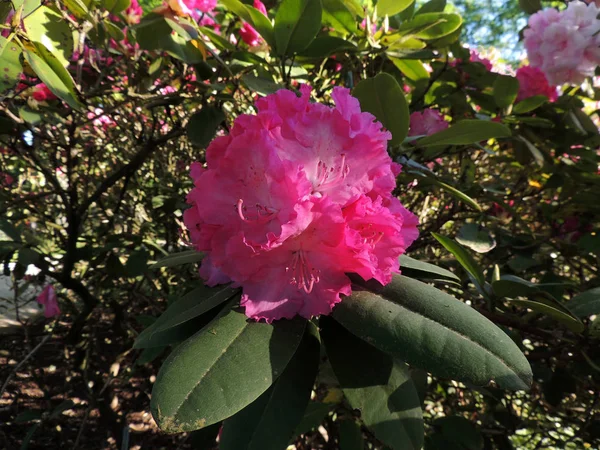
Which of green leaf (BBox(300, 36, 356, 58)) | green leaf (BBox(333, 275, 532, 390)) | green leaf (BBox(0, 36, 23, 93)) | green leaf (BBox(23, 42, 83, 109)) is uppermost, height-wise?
green leaf (BBox(300, 36, 356, 58))

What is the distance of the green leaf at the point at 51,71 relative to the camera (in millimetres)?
730

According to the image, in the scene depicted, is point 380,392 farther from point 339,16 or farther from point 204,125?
point 339,16

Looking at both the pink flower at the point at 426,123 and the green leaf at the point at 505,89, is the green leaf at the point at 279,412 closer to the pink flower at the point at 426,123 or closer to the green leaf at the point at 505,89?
the pink flower at the point at 426,123

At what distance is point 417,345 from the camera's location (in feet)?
1.64

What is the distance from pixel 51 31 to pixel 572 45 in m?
1.40

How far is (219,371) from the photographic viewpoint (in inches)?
19.2

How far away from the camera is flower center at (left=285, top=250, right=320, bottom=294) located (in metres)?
0.58

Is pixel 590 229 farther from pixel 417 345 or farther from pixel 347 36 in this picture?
pixel 417 345

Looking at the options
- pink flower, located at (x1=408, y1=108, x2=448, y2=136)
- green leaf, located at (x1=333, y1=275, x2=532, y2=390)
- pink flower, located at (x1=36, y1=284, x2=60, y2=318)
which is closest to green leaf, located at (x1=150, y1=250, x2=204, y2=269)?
green leaf, located at (x1=333, y1=275, x2=532, y2=390)

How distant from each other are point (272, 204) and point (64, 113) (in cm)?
103

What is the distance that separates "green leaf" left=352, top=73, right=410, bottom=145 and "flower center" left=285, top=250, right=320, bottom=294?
297mm

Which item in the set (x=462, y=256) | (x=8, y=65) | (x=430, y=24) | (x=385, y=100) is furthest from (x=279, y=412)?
(x=430, y=24)

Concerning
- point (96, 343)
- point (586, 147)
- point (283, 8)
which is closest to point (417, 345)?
point (283, 8)

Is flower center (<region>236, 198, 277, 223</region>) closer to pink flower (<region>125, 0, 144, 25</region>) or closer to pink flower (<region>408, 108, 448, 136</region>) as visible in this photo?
pink flower (<region>408, 108, 448, 136</region>)
